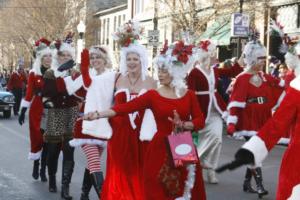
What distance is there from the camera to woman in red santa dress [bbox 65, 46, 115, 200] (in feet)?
22.7

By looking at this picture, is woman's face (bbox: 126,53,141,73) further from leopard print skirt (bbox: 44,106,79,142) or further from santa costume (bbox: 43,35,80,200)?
leopard print skirt (bbox: 44,106,79,142)

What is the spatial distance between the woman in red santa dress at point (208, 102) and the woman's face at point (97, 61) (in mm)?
2230

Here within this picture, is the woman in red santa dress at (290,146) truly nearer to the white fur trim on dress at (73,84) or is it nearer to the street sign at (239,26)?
the white fur trim on dress at (73,84)

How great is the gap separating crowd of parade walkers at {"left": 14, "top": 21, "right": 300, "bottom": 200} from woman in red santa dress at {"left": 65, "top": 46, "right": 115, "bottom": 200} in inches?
0.4

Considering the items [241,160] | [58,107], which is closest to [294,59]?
[241,160]

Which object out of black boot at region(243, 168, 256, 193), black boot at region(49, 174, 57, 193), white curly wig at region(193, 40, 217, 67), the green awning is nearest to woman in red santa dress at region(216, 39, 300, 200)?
black boot at region(243, 168, 256, 193)

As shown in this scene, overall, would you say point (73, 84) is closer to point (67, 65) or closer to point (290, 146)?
point (67, 65)

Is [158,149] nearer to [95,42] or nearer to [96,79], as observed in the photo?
[96,79]

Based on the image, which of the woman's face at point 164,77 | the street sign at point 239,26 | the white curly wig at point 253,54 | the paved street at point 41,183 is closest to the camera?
the woman's face at point 164,77

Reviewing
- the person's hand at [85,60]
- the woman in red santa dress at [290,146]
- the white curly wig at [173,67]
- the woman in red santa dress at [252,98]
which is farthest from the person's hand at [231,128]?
the woman in red santa dress at [290,146]

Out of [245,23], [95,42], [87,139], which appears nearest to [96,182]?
[87,139]

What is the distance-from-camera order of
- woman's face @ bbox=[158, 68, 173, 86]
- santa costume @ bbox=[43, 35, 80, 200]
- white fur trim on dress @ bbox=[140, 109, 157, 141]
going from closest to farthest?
woman's face @ bbox=[158, 68, 173, 86]
white fur trim on dress @ bbox=[140, 109, 157, 141]
santa costume @ bbox=[43, 35, 80, 200]

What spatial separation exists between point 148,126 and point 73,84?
173 cm

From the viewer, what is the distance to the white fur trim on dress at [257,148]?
4.10 m
